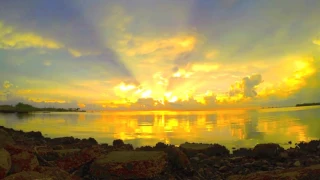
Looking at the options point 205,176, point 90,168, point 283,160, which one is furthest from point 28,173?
point 283,160

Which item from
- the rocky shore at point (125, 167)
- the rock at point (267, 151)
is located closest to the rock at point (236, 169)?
the rocky shore at point (125, 167)

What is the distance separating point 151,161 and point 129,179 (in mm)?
759

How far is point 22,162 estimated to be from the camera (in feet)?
22.4

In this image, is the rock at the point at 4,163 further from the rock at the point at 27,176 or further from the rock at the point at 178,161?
the rock at the point at 178,161

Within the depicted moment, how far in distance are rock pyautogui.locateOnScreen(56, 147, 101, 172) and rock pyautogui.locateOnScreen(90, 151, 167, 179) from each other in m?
0.70

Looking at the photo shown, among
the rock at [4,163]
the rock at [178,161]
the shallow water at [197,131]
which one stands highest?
the rock at [4,163]

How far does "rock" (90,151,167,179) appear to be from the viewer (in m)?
7.37

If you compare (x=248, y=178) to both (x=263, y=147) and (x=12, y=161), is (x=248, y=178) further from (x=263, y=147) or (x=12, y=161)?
(x=263, y=147)

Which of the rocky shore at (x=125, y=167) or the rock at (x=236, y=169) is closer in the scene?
the rocky shore at (x=125, y=167)

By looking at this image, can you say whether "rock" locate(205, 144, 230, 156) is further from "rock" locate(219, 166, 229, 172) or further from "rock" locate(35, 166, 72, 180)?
"rock" locate(35, 166, 72, 180)

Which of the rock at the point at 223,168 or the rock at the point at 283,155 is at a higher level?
the rock at the point at 283,155

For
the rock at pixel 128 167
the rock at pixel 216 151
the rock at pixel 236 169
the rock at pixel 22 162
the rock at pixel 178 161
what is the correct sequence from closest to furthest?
the rock at pixel 22 162, the rock at pixel 128 167, the rock at pixel 178 161, the rock at pixel 236 169, the rock at pixel 216 151

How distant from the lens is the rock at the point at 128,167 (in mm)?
7371

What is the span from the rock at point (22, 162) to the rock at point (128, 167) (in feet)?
5.17
